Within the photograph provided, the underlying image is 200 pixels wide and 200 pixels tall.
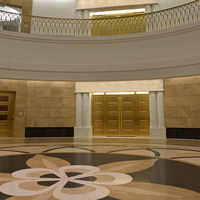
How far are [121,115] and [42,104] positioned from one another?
4.21 metres

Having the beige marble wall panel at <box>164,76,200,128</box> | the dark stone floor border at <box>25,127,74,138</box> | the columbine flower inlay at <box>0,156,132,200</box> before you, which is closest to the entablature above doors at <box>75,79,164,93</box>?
the beige marble wall panel at <box>164,76,200,128</box>

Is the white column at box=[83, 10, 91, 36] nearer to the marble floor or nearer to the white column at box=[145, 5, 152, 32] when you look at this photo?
the white column at box=[145, 5, 152, 32]

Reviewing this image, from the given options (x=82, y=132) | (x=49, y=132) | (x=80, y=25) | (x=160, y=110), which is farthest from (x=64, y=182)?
(x=80, y=25)

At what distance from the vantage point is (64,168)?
3742 mm

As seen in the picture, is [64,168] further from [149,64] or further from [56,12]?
[56,12]

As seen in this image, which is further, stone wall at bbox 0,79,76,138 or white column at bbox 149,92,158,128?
stone wall at bbox 0,79,76,138

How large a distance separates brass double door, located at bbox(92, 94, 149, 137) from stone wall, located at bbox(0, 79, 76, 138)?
1469 millimetres

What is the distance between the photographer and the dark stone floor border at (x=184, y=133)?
9039mm

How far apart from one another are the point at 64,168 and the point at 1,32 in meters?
7.57

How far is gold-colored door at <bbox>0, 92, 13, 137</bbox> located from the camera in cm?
993

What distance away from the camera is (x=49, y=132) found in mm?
10094

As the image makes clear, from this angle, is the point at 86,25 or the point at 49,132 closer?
the point at 49,132

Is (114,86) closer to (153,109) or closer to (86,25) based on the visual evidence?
(153,109)

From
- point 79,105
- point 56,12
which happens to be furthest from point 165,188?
point 56,12
